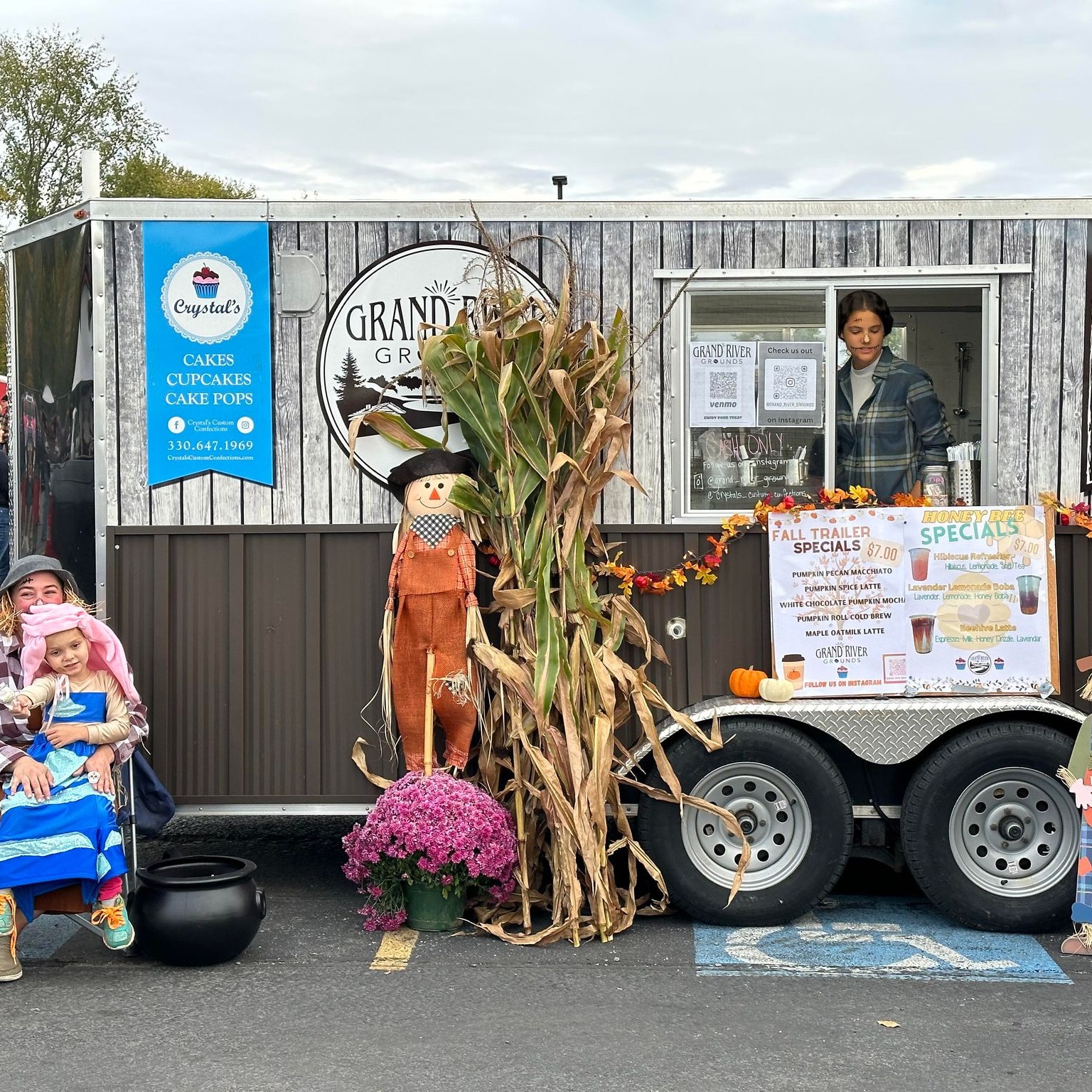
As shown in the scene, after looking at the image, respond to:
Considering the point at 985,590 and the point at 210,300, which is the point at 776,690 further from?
the point at 210,300

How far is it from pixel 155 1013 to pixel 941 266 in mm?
4173

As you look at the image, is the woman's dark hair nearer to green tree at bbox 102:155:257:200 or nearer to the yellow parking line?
the yellow parking line

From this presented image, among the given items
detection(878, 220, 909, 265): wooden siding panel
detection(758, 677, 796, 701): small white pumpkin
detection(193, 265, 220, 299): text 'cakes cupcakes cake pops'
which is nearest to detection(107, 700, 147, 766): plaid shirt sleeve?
detection(193, 265, 220, 299): text 'cakes cupcakes cake pops'

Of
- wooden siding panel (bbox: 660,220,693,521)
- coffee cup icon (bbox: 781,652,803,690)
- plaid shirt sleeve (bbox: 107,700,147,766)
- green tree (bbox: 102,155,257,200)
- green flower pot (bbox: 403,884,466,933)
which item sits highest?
green tree (bbox: 102,155,257,200)

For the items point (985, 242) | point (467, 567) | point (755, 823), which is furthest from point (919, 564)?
point (467, 567)

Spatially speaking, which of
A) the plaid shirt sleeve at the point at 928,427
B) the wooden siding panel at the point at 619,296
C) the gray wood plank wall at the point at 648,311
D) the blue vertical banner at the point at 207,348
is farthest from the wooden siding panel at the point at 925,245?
the blue vertical banner at the point at 207,348

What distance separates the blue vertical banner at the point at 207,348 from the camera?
221 inches

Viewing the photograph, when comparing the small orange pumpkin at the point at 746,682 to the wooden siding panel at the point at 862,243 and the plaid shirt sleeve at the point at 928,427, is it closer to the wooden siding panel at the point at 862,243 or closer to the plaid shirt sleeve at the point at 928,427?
the plaid shirt sleeve at the point at 928,427

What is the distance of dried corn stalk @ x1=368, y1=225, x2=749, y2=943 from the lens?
537 cm

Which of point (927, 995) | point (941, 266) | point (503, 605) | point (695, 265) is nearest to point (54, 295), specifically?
point (503, 605)

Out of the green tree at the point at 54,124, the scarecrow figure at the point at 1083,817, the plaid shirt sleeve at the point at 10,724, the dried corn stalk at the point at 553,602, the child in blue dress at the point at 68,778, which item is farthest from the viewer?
the green tree at the point at 54,124

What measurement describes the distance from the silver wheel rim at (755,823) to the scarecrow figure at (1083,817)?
3.45 feet

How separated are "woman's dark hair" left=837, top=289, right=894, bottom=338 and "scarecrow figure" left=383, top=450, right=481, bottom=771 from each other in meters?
1.75

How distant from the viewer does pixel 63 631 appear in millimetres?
4941
